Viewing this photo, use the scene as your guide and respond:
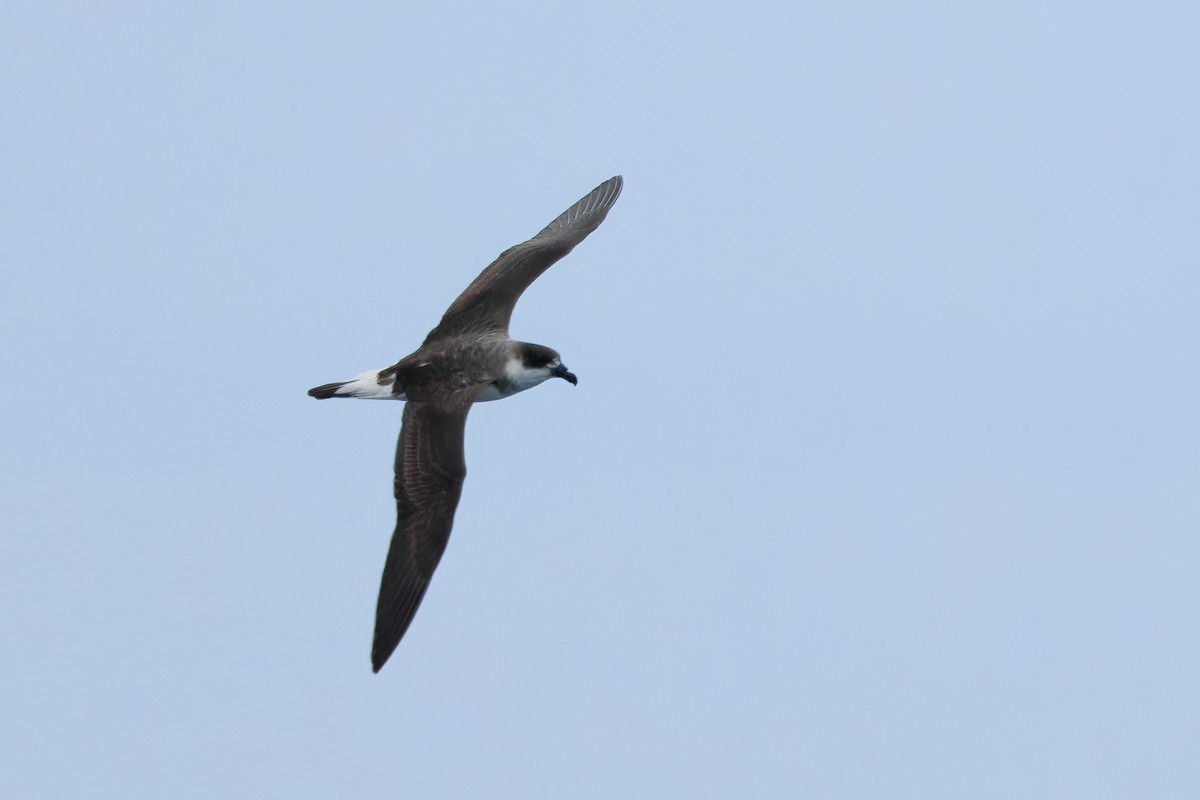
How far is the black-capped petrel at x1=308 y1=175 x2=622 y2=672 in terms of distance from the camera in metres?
20.4

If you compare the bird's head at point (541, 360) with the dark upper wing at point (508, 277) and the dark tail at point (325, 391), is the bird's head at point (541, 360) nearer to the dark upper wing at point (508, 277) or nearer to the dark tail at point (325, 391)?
the dark upper wing at point (508, 277)

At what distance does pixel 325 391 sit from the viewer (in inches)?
874

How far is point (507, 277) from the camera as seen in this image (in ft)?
77.4

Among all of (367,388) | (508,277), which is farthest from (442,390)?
(508,277)

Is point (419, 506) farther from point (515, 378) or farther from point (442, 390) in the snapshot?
point (515, 378)

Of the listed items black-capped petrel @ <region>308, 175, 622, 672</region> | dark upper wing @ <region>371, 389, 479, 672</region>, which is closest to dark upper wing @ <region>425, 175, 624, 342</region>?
black-capped petrel @ <region>308, 175, 622, 672</region>

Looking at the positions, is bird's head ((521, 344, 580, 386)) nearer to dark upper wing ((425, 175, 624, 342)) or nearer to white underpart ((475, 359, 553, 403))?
white underpart ((475, 359, 553, 403))

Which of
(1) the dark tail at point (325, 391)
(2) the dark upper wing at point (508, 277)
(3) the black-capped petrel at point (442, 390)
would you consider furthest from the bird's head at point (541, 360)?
(1) the dark tail at point (325, 391)

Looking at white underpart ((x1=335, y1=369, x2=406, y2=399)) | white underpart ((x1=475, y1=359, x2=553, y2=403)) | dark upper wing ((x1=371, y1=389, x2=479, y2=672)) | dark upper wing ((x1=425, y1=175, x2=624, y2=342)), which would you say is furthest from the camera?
dark upper wing ((x1=425, y1=175, x2=624, y2=342))

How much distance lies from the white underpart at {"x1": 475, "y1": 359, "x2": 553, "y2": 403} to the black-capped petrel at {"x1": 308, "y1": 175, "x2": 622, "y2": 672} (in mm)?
12

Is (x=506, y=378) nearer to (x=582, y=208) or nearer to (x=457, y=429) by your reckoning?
(x=457, y=429)

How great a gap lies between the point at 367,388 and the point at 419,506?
6.22 ft

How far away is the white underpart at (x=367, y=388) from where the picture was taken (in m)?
21.7

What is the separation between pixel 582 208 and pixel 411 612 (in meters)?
7.83
